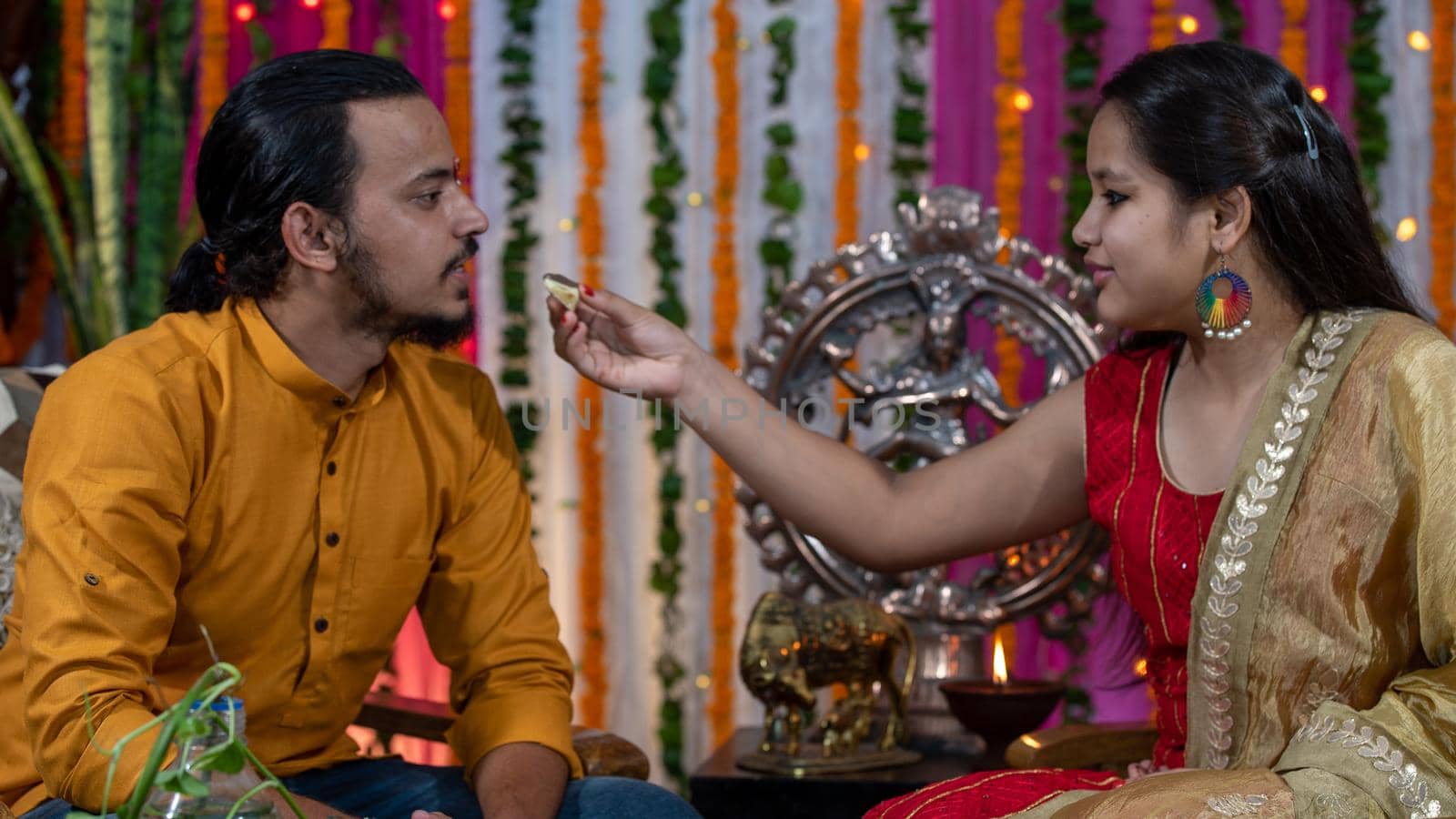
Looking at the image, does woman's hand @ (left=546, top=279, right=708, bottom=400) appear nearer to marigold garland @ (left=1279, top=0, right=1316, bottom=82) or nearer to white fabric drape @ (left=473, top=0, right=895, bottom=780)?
white fabric drape @ (left=473, top=0, right=895, bottom=780)

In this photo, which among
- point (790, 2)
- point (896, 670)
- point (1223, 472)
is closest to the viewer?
point (1223, 472)

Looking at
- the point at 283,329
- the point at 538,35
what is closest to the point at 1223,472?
the point at 283,329

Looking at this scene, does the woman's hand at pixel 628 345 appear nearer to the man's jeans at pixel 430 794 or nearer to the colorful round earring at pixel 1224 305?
the man's jeans at pixel 430 794

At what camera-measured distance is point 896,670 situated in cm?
277

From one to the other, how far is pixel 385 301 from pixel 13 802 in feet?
2.74

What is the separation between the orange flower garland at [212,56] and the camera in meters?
3.89

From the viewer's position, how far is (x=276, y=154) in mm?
2188

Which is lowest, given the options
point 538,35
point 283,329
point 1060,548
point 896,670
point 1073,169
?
point 896,670

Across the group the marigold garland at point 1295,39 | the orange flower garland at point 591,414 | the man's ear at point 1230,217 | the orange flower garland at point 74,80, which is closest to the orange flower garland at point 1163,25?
the marigold garland at point 1295,39

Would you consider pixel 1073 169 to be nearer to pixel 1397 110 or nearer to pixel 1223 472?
pixel 1397 110

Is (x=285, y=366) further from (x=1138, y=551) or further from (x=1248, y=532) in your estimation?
(x=1248, y=532)

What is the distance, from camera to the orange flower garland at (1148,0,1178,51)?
11.5 ft

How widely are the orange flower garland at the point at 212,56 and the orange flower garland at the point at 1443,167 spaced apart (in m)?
2.91

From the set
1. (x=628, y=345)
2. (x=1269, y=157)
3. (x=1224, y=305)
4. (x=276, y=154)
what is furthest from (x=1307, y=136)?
(x=276, y=154)
